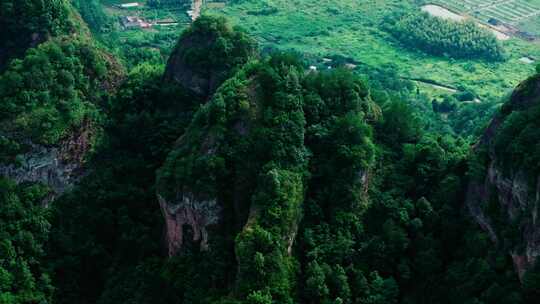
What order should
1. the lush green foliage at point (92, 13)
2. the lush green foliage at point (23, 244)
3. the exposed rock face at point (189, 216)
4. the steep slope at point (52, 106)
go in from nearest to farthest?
the exposed rock face at point (189, 216) → the lush green foliage at point (23, 244) → the steep slope at point (52, 106) → the lush green foliage at point (92, 13)

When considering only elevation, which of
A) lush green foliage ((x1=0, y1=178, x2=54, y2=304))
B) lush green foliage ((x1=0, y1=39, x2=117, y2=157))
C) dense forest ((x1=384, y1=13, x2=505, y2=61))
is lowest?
lush green foliage ((x1=0, y1=178, x2=54, y2=304))

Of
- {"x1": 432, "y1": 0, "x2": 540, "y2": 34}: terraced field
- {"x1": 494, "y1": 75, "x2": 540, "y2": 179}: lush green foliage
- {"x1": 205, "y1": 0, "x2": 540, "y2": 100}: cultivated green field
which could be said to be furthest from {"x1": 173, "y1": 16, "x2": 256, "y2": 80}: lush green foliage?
{"x1": 432, "y1": 0, "x2": 540, "y2": 34}: terraced field

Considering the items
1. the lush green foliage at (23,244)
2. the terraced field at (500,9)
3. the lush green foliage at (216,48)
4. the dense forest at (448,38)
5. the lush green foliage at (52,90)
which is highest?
the lush green foliage at (216,48)

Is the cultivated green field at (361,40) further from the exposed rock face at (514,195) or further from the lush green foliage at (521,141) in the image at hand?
the lush green foliage at (521,141)

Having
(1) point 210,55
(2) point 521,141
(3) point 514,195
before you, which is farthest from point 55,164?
(2) point 521,141

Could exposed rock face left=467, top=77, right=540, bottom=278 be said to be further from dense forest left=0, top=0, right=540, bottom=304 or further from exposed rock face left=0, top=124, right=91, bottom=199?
exposed rock face left=0, top=124, right=91, bottom=199

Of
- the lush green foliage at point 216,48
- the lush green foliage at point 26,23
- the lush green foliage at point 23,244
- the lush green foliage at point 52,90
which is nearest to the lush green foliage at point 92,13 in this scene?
the lush green foliage at point 26,23

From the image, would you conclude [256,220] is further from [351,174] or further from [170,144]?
[170,144]
